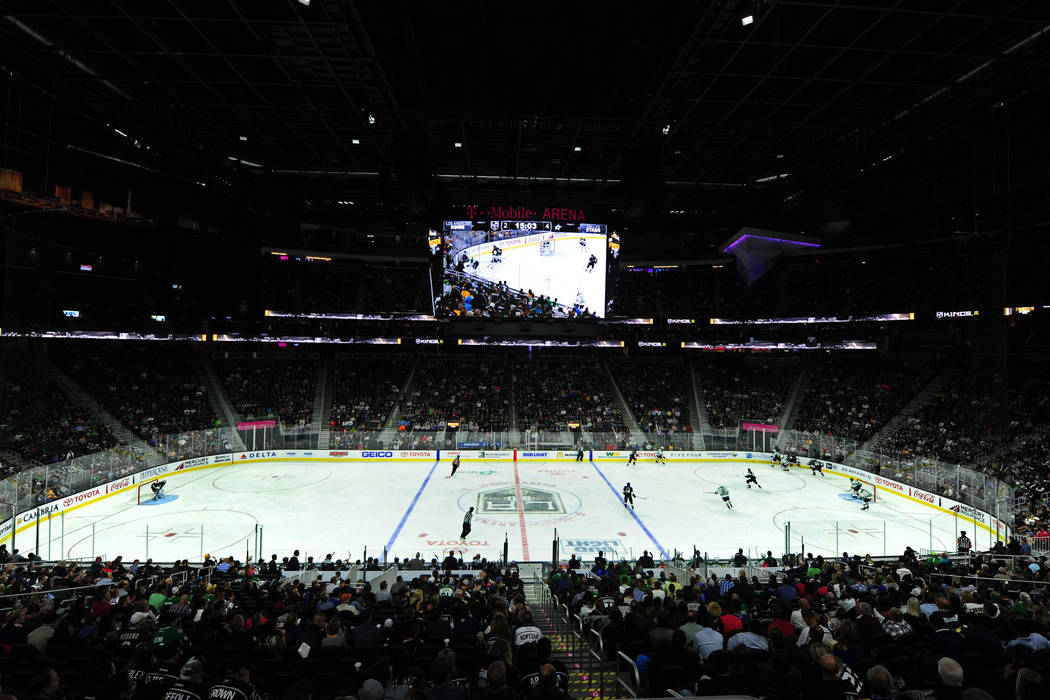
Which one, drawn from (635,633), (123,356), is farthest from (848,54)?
(123,356)

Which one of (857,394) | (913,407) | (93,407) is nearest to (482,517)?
(93,407)

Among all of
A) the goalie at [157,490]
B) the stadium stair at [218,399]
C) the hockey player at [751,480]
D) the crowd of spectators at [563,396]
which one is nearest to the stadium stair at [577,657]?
the hockey player at [751,480]

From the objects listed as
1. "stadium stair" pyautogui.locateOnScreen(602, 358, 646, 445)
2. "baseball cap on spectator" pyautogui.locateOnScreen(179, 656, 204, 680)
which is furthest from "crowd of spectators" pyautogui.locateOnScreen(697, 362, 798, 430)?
"baseball cap on spectator" pyautogui.locateOnScreen(179, 656, 204, 680)

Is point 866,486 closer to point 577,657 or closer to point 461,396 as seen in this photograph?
point 461,396

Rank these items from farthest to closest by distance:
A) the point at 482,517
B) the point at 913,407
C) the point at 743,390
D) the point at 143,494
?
the point at 743,390
the point at 913,407
the point at 143,494
the point at 482,517

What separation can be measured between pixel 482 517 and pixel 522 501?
2.69 meters

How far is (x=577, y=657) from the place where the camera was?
702 cm

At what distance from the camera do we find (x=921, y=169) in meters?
27.9

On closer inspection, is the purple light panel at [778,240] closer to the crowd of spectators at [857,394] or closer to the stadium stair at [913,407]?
the crowd of spectators at [857,394]

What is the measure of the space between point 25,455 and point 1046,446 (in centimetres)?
4178

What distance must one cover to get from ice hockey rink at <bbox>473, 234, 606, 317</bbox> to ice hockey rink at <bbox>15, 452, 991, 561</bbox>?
9.59 meters

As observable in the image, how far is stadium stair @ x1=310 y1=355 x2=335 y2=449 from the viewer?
33219 mm

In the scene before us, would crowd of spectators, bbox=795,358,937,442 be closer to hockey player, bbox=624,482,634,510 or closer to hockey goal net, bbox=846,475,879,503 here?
hockey goal net, bbox=846,475,879,503

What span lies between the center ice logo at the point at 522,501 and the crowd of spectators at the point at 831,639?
1059cm
